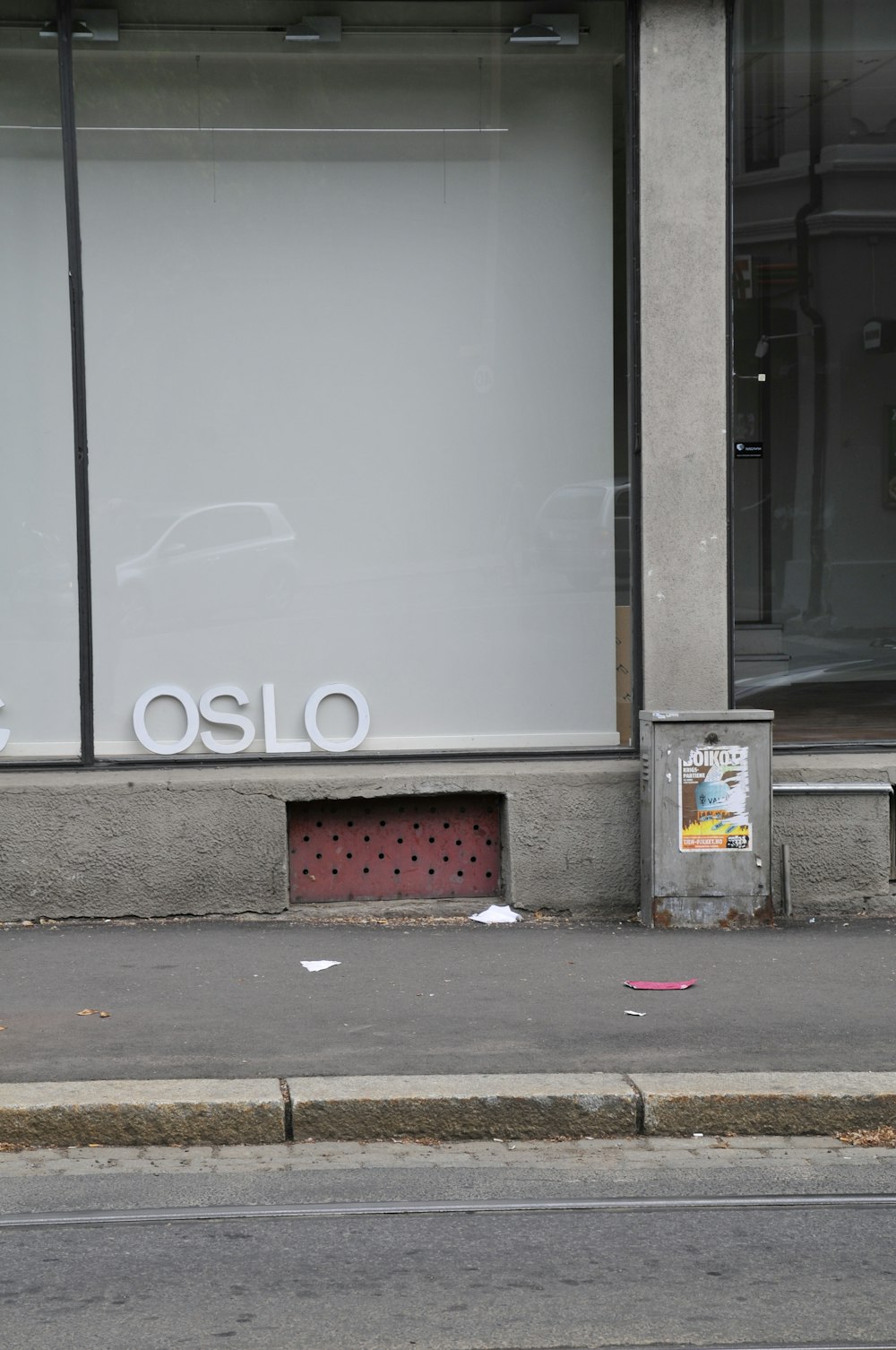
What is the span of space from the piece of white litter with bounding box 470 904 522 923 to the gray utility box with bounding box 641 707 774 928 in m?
0.68

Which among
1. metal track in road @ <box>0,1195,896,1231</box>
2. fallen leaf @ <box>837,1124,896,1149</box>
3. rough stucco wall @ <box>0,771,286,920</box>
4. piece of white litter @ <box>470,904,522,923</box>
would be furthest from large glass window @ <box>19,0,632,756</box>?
metal track in road @ <box>0,1195,896,1231</box>

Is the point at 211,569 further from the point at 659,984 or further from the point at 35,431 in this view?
the point at 659,984

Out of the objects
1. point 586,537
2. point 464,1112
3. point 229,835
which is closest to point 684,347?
point 586,537

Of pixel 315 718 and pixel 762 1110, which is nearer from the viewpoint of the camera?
pixel 762 1110

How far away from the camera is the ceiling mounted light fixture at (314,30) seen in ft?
26.0

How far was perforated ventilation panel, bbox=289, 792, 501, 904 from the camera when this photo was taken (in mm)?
→ 7840

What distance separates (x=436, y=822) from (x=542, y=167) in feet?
11.1

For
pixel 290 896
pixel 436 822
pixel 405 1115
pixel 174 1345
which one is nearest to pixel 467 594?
pixel 436 822

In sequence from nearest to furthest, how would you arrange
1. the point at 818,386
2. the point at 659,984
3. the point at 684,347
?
the point at 659,984, the point at 684,347, the point at 818,386

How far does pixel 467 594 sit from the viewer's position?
8.20 metres

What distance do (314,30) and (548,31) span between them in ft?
3.87

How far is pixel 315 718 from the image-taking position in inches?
319

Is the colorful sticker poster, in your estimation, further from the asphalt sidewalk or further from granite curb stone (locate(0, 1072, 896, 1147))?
granite curb stone (locate(0, 1072, 896, 1147))

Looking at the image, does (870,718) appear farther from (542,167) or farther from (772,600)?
(542,167)
